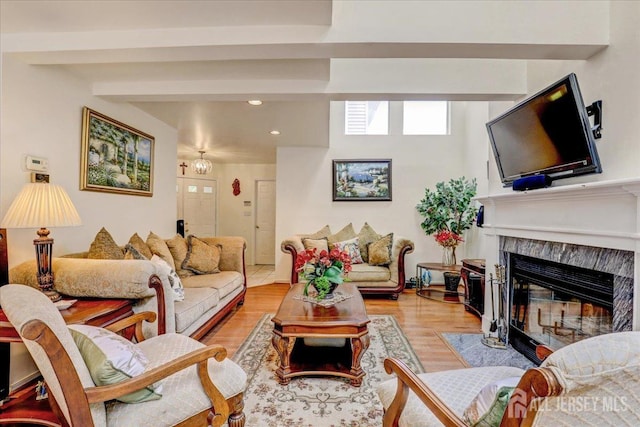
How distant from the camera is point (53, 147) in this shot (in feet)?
7.88

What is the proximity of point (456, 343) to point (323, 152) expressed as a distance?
3572mm

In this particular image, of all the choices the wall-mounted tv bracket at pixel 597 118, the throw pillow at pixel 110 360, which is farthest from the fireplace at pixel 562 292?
the throw pillow at pixel 110 360

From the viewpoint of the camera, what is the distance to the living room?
5.97 feet

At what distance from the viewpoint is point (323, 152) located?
538 cm

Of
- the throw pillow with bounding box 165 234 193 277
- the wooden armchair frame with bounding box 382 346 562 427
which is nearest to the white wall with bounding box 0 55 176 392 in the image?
the throw pillow with bounding box 165 234 193 277

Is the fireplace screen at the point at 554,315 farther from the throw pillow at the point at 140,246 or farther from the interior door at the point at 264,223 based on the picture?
the interior door at the point at 264,223

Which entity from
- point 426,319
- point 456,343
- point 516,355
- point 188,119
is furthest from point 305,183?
point 516,355

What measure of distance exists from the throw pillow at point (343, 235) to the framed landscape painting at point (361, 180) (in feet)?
1.75

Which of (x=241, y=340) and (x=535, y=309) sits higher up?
(x=535, y=309)

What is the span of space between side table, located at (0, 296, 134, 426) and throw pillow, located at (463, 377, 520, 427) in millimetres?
1809

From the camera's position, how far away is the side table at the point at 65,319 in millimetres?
1510

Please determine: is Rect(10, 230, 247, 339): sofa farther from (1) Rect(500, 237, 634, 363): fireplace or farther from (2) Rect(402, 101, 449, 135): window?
(2) Rect(402, 101, 449, 135): window

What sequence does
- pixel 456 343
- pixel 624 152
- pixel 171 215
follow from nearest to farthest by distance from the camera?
pixel 624 152 < pixel 456 343 < pixel 171 215

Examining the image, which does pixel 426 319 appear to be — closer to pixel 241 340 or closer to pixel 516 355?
pixel 516 355
